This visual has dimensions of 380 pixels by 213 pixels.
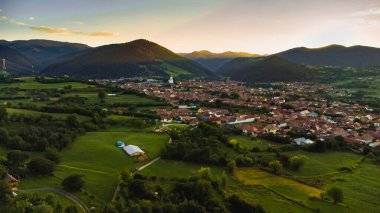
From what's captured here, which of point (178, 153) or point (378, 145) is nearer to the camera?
point (178, 153)

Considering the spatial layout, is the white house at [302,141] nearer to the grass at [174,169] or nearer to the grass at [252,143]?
the grass at [252,143]

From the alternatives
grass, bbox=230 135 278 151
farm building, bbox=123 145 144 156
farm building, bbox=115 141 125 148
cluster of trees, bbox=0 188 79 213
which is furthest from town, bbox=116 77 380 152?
cluster of trees, bbox=0 188 79 213

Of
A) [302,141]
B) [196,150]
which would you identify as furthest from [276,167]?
[302,141]

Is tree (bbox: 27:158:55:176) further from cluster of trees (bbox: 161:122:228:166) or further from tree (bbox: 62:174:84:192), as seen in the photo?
cluster of trees (bbox: 161:122:228:166)

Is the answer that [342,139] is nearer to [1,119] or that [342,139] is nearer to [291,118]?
[291,118]

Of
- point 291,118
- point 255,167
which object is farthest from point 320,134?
point 255,167

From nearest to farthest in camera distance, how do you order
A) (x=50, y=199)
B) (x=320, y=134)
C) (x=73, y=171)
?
(x=50, y=199), (x=73, y=171), (x=320, y=134)

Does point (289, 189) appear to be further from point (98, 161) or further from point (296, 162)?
point (98, 161)
